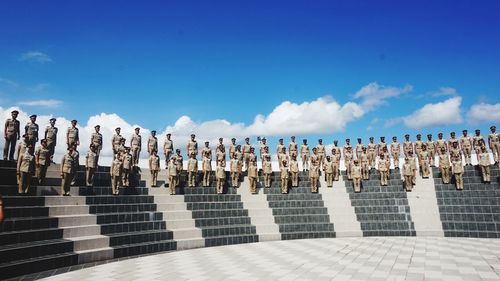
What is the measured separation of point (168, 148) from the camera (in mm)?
17781

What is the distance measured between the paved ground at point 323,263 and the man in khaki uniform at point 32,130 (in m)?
5.69

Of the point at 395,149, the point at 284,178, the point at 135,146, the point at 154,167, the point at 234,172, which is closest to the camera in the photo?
the point at 154,167

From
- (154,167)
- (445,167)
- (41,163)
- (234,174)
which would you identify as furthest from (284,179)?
(41,163)

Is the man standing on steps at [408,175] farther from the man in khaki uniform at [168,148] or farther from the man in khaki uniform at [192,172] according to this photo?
the man in khaki uniform at [168,148]

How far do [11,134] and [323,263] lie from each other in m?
11.1

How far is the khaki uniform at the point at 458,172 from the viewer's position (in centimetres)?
1645

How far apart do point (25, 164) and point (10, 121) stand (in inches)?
107

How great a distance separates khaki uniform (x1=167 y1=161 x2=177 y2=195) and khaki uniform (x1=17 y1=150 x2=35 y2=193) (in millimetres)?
5514

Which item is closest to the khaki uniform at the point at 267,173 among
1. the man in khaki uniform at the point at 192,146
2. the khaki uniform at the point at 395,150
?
the man in khaki uniform at the point at 192,146

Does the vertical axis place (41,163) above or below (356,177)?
above

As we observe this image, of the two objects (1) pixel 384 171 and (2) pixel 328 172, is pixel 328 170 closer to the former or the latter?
(2) pixel 328 172

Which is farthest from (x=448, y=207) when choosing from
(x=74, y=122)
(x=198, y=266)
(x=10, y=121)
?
(x=10, y=121)

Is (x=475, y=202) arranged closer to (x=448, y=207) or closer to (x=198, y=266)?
(x=448, y=207)

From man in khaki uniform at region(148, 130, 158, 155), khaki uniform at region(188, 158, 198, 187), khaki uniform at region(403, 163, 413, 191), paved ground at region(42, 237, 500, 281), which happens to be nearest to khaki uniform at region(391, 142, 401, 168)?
khaki uniform at region(403, 163, 413, 191)
